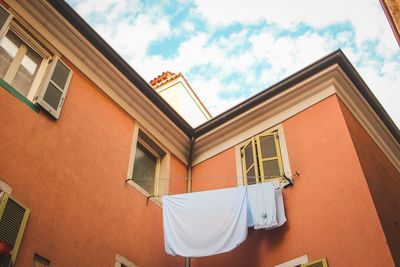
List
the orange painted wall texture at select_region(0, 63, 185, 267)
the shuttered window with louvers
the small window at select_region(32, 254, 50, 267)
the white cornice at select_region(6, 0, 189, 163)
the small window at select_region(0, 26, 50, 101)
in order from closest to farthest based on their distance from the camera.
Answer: the shuttered window with louvers, the small window at select_region(32, 254, 50, 267), the orange painted wall texture at select_region(0, 63, 185, 267), the small window at select_region(0, 26, 50, 101), the white cornice at select_region(6, 0, 189, 163)

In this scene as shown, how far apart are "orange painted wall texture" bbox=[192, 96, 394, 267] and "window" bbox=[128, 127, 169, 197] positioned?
1923mm

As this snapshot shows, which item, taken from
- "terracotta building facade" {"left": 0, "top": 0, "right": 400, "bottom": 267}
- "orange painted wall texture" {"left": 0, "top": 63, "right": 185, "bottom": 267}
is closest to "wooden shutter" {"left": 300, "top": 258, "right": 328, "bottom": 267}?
"terracotta building facade" {"left": 0, "top": 0, "right": 400, "bottom": 267}

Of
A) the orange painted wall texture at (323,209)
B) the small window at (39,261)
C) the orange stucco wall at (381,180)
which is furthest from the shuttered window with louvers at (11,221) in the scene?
the orange stucco wall at (381,180)

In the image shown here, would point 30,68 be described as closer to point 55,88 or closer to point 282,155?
point 55,88

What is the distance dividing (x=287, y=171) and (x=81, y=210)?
166 inches

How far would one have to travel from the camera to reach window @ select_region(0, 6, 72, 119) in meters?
7.57

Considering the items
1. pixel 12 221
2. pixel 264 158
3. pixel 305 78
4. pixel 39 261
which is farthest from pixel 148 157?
pixel 12 221

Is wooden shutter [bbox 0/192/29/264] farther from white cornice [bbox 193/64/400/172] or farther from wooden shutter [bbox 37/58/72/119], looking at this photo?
white cornice [bbox 193/64/400/172]

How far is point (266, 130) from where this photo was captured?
33.9ft

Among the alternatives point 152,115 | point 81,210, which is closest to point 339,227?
point 81,210

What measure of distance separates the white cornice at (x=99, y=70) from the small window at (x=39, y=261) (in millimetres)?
4243

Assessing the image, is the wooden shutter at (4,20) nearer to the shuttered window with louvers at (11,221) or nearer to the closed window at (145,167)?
the shuttered window with louvers at (11,221)

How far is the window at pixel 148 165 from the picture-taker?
31.9ft

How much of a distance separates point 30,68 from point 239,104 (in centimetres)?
498
